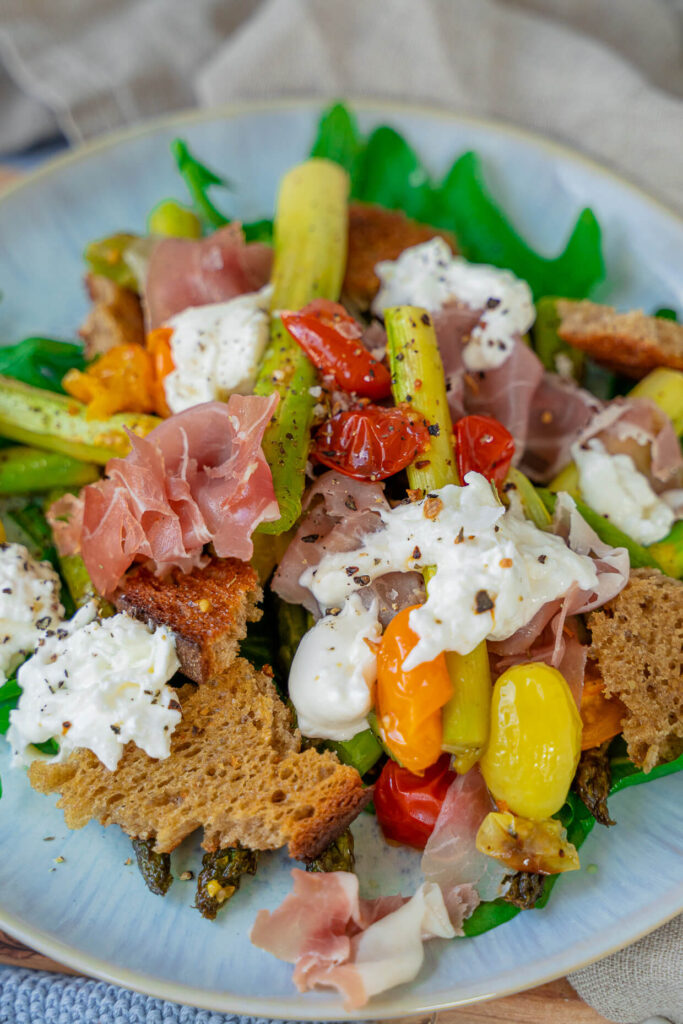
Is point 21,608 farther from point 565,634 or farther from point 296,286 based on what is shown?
point 565,634

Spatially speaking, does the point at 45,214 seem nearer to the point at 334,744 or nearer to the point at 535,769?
the point at 334,744

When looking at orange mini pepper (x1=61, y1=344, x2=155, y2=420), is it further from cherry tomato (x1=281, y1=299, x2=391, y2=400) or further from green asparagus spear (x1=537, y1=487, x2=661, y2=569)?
green asparagus spear (x1=537, y1=487, x2=661, y2=569)

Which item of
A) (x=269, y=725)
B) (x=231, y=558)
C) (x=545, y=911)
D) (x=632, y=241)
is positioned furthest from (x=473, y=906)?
(x=632, y=241)

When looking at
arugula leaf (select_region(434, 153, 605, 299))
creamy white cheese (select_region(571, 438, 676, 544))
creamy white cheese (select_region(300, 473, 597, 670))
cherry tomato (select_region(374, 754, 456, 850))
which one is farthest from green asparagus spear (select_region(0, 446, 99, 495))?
arugula leaf (select_region(434, 153, 605, 299))

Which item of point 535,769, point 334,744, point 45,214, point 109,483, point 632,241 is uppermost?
point 632,241

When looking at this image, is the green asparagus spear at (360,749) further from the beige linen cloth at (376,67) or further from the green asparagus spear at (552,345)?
the beige linen cloth at (376,67)

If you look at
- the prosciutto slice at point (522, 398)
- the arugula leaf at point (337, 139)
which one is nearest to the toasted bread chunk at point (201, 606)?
the prosciutto slice at point (522, 398)
